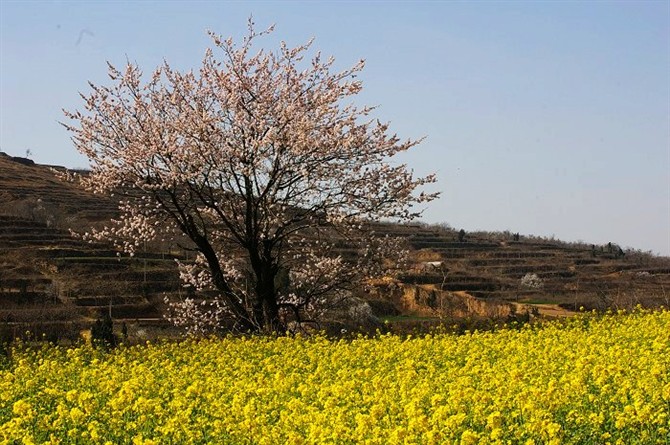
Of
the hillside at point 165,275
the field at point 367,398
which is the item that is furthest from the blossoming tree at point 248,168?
the hillside at point 165,275

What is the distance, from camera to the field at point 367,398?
7.46 metres

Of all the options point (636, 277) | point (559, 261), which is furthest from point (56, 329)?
point (559, 261)

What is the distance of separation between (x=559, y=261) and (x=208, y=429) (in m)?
100

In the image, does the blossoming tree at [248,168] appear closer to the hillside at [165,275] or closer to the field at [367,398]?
the field at [367,398]

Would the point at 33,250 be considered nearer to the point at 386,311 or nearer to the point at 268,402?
the point at 386,311

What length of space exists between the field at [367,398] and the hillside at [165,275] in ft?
72.3

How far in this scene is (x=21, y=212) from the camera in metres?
86.3

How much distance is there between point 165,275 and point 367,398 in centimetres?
5952

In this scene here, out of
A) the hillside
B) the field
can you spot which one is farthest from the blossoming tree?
the hillside

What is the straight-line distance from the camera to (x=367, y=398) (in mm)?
9156

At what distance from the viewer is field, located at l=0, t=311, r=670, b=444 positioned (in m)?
7.46

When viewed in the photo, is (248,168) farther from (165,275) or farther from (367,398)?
(165,275)

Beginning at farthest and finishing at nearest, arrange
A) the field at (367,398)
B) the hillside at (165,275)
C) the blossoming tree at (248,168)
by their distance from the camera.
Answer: the hillside at (165,275) → the blossoming tree at (248,168) → the field at (367,398)

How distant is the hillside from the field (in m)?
22.0
